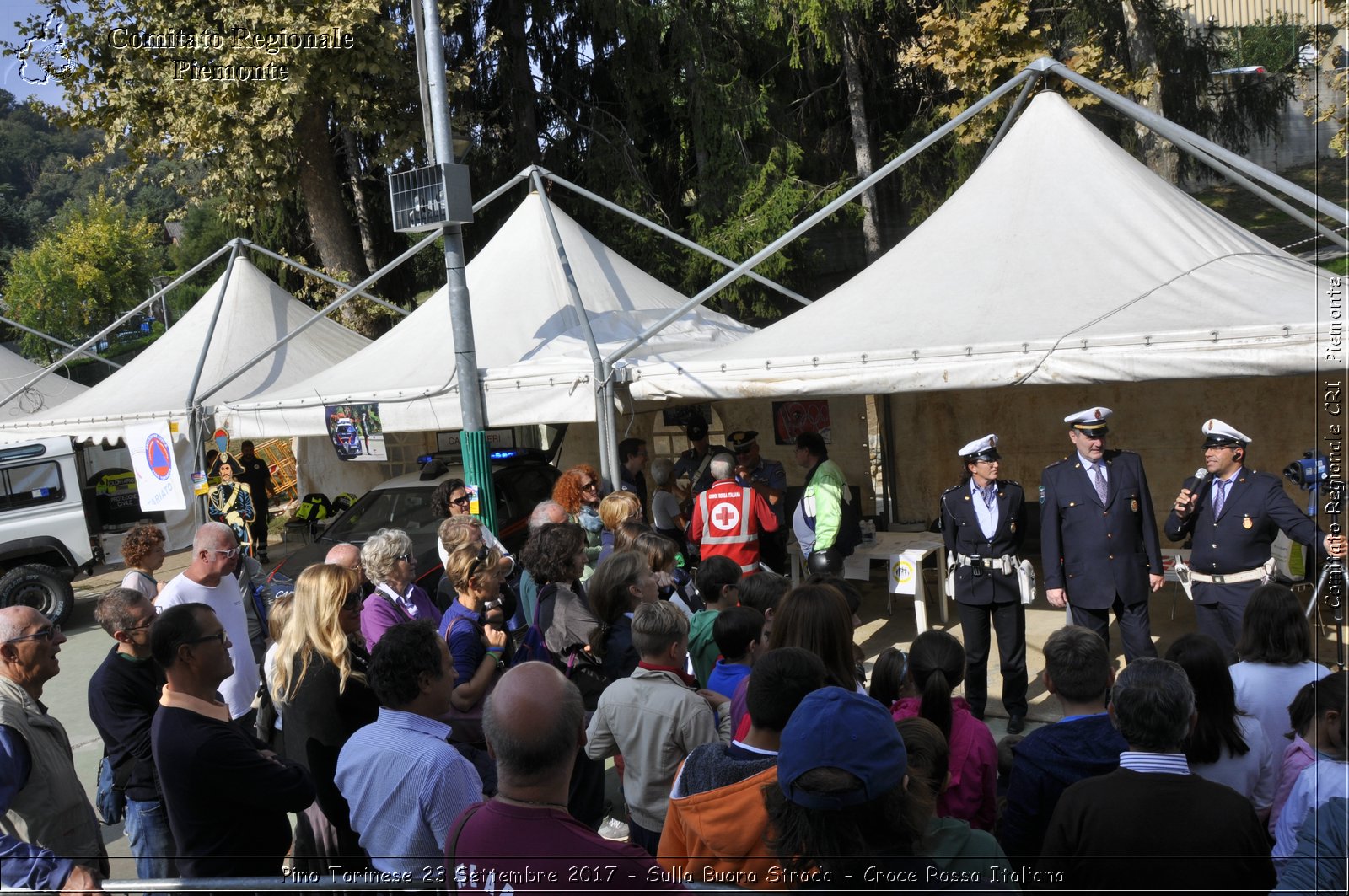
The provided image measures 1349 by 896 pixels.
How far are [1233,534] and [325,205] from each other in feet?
51.7

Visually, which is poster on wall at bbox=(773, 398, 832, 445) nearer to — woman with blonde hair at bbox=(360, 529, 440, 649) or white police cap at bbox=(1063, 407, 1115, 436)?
white police cap at bbox=(1063, 407, 1115, 436)

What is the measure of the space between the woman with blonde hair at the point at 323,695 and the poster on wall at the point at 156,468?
6604 millimetres

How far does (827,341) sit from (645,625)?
3758 mm

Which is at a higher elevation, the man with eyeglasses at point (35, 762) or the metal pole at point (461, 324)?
the metal pole at point (461, 324)

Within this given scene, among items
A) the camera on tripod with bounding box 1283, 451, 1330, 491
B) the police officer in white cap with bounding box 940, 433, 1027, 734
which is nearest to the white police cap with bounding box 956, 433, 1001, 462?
the police officer in white cap with bounding box 940, 433, 1027, 734

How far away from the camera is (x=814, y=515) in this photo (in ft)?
25.4

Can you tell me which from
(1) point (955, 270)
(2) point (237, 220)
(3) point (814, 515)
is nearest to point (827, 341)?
(1) point (955, 270)

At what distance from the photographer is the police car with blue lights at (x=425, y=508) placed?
926 centimetres

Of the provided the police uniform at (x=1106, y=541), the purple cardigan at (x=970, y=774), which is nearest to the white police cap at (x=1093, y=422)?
the police uniform at (x=1106, y=541)

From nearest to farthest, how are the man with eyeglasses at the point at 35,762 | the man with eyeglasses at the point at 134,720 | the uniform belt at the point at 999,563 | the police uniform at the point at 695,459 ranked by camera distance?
the man with eyeglasses at the point at 35,762 < the man with eyeglasses at the point at 134,720 < the uniform belt at the point at 999,563 < the police uniform at the point at 695,459

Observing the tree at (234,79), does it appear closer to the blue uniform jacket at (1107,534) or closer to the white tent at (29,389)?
the white tent at (29,389)

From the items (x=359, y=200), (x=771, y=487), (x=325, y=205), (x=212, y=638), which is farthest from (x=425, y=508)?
(x=359, y=200)

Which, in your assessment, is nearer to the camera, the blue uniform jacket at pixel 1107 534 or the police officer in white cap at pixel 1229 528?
the police officer in white cap at pixel 1229 528

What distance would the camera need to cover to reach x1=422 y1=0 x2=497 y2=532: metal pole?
7.34m
